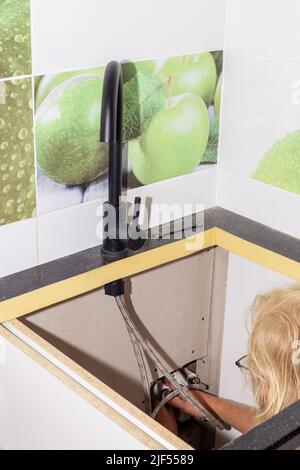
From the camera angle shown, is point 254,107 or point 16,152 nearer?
point 16,152

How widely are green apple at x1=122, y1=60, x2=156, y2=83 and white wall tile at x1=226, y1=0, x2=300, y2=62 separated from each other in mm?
212

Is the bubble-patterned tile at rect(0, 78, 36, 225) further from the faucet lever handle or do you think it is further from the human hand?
the human hand

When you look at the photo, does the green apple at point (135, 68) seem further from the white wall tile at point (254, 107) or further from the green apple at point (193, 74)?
the white wall tile at point (254, 107)

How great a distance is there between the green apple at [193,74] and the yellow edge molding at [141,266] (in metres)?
0.30

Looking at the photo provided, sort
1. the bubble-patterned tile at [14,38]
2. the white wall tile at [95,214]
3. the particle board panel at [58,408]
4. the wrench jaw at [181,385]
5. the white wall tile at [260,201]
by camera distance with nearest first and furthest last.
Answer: the particle board panel at [58,408] → the bubble-patterned tile at [14,38] → the white wall tile at [95,214] → the white wall tile at [260,201] → the wrench jaw at [181,385]

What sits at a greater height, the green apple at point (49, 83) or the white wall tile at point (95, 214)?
the green apple at point (49, 83)

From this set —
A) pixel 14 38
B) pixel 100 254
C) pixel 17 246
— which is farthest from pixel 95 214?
pixel 14 38

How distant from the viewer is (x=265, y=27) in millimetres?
1447

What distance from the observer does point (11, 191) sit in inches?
51.1

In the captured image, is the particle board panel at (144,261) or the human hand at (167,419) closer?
the particle board panel at (144,261)

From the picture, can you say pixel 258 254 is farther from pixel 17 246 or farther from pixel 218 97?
pixel 17 246

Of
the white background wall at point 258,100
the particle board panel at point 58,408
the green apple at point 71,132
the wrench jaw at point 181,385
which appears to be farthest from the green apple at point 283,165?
the particle board panel at point 58,408

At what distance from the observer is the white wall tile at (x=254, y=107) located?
1451 millimetres

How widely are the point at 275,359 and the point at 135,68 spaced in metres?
0.61
